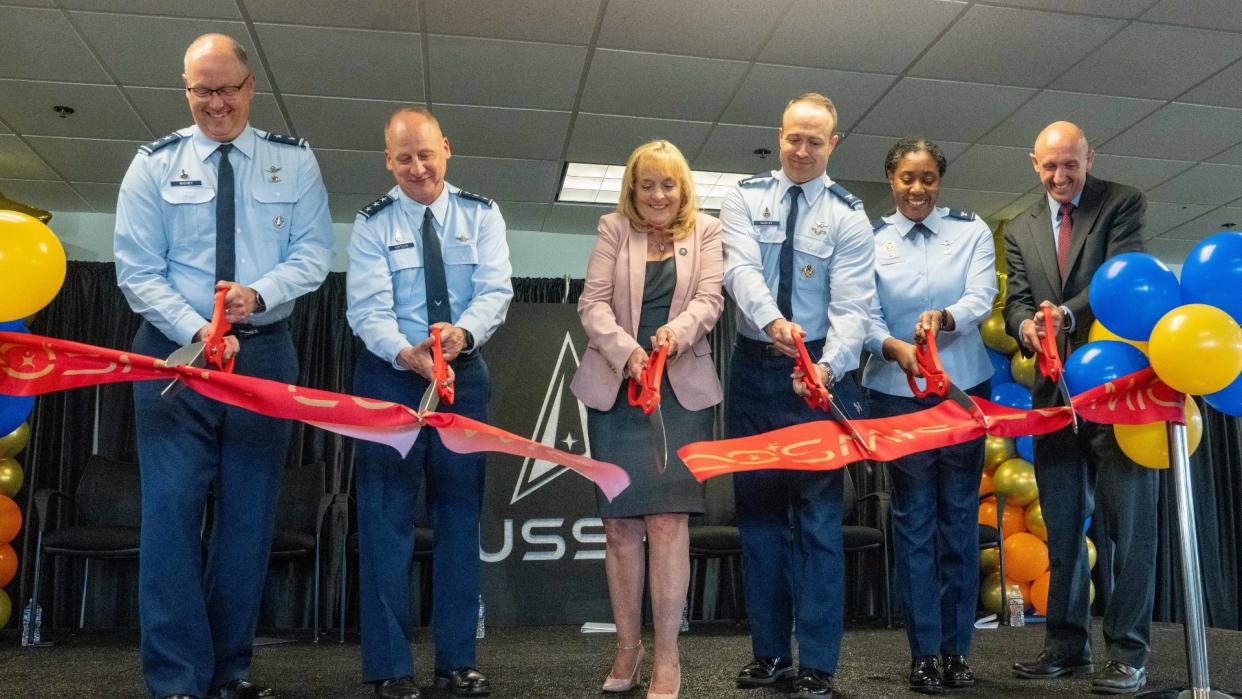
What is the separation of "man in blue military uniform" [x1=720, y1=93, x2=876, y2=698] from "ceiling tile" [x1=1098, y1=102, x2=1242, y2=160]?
143 inches

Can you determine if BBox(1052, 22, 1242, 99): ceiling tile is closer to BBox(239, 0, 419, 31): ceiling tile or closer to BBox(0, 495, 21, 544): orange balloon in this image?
BBox(239, 0, 419, 31): ceiling tile

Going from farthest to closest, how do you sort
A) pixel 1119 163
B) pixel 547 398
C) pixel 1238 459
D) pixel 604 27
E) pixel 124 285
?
pixel 1238 459, pixel 1119 163, pixel 547 398, pixel 604 27, pixel 124 285

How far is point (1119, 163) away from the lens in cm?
606

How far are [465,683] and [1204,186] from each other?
20.3 feet

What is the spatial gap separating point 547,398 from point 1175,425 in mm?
3377

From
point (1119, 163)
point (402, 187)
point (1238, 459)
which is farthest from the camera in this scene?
point (1238, 459)

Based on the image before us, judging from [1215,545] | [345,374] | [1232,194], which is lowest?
[1215,545]

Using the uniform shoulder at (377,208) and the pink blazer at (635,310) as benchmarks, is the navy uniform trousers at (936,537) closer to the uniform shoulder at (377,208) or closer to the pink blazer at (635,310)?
the pink blazer at (635,310)

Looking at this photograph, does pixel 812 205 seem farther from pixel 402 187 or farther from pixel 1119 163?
pixel 1119 163

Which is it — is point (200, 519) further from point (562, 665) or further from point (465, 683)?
point (562, 665)

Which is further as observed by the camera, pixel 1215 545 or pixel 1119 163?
pixel 1215 545

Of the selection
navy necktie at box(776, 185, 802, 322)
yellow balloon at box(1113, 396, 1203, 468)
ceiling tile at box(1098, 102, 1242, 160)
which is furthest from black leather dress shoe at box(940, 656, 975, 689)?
ceiling tile at box(1098, 102, 1242, 160)

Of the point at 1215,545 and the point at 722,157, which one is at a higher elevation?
the point at 722,157

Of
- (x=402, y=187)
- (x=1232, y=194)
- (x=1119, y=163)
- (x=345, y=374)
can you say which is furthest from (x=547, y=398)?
(x=1232, y=194)
